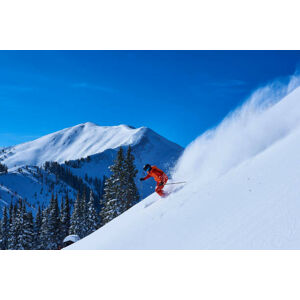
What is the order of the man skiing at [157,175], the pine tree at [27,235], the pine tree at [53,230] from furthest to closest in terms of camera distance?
the pine tree at [53,230] < the pine tree at [27,235] < the man skiing at [157,175]

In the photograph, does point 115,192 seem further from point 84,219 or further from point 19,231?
point 19,231

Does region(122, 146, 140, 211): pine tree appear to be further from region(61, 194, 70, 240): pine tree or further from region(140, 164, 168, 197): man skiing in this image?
region(61, 194, 70, 240): pine tree

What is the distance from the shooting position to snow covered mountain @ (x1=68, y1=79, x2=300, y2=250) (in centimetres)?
778

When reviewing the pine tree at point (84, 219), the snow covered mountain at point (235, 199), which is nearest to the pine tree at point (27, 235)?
the pine tree at point (84, 219)

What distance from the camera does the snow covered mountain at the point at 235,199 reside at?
25.5 ft

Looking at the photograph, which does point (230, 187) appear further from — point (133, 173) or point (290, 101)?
point (133, 173)

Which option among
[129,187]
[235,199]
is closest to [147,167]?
[235,199]

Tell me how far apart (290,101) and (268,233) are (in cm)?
1207

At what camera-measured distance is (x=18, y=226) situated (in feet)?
138

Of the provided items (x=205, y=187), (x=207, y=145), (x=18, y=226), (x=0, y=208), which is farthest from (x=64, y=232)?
(x=0, y=208)

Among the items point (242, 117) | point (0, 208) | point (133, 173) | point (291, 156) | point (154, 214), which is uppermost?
point (0, 208)

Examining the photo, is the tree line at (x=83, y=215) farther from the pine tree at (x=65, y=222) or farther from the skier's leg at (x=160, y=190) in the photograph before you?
the skier's leg at (x=160, y=190)

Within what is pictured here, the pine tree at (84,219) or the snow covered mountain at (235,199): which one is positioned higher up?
the pine tree at (84,219)

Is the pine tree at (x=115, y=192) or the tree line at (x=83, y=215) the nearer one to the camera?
the pine tree at (x=115, y=192)
